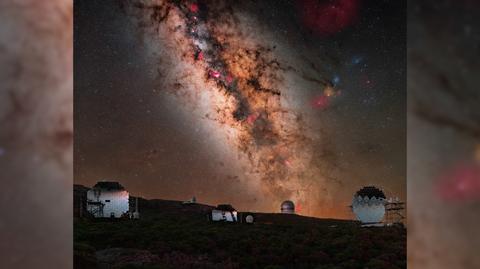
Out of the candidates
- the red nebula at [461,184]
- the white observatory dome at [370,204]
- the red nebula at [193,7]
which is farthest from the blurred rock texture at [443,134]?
the white observatory dome at [370,204]

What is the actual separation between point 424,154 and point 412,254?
30 cm

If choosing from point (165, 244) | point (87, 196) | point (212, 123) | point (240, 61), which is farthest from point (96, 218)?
point (240, 61)

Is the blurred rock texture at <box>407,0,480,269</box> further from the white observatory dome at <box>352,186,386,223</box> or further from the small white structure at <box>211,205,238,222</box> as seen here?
the small white structure at <box>211,205,238,222</box>

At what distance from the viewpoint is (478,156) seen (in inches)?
55.7

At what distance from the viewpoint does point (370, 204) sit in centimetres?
1959

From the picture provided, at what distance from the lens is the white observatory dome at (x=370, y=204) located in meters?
19.5

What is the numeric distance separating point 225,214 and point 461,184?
2188cm

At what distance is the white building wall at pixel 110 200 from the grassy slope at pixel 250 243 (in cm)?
75

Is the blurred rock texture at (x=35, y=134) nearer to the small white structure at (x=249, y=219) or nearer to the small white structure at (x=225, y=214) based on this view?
the small white structure at (x=249, y=219)

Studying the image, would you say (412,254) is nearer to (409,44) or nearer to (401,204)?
(409,44)

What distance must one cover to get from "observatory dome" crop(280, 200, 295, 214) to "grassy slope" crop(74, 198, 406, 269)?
0.39 meters

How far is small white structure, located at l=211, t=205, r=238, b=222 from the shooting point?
22.5 m

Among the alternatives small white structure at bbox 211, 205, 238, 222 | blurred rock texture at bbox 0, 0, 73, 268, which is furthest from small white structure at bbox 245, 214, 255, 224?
blurred rock texture at bbox 0, 0, 73, 268

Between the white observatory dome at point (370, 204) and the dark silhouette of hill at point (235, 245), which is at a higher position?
the white observatory dome at point (370, 204)
